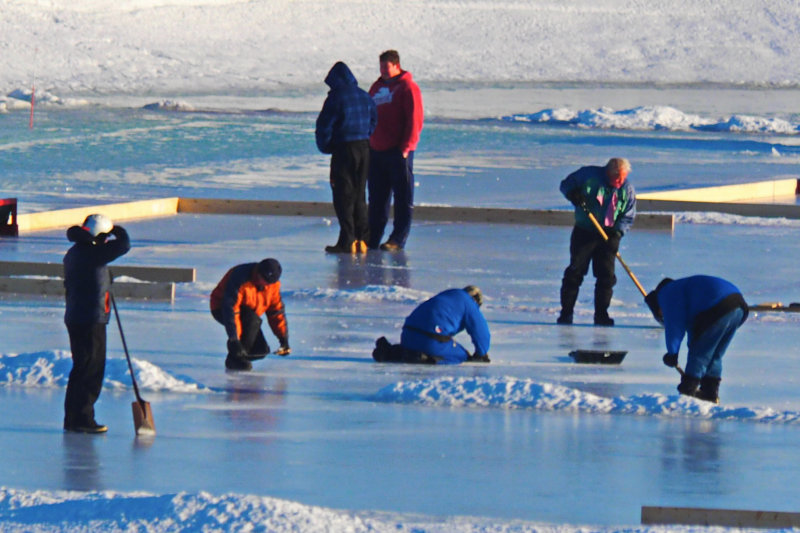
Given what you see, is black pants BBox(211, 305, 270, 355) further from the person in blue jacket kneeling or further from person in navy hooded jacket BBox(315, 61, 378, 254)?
person in navy hooded jacket BBox(315, 61, 378, 254)

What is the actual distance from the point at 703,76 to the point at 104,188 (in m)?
103

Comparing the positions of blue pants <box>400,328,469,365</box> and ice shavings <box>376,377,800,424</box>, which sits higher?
blue pants <box>400,328,469,365</box>

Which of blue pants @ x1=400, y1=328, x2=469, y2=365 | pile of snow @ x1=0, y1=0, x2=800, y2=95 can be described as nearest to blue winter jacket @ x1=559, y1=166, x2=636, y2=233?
blue pants @ x1=400, y1=328, x2=469, y2=365

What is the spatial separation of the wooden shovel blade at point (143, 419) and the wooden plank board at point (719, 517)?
233 centimetres

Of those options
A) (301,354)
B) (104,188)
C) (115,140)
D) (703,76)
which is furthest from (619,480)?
(703,76)

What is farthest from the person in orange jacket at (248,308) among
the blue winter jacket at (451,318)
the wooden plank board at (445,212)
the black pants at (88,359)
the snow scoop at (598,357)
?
the wooden plank board at (445,212)

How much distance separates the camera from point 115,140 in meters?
38.8

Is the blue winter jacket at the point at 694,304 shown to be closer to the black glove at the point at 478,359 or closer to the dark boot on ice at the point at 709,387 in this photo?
the dark boot on ice at the point at 709,387

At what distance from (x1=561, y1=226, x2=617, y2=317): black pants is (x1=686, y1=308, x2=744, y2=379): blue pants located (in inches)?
97.0

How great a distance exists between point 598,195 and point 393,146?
11.8ft

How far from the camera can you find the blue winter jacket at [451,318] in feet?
29.7

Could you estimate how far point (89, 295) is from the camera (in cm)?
734

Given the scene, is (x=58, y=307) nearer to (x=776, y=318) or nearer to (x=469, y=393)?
(x=469, y=393)

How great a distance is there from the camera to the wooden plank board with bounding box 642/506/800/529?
5.71m
